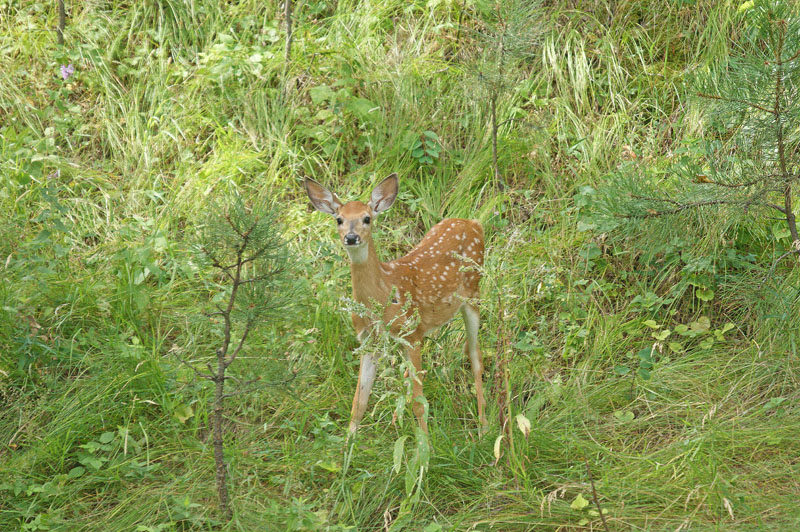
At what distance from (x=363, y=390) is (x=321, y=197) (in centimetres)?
95

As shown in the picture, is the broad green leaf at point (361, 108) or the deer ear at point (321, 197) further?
the broad green leaf at point (361, 108)

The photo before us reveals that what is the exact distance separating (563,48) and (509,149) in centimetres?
90

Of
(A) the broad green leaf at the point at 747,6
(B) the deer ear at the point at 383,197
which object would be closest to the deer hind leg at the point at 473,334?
(B) the deer ear at the point at 383,197

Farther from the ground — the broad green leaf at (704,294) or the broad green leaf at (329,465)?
the broad green leaf at (329,465)

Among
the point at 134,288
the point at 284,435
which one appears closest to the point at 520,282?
the point at 284,435

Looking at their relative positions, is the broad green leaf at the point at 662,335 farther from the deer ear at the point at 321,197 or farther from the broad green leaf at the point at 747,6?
the broad green leaf at the point at 747,6

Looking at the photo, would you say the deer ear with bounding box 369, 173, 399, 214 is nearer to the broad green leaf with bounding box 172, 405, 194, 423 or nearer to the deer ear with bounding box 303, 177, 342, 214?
the deer ear with bounding box 303, 177, 342, 214

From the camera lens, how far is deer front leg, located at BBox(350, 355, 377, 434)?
14.5ft

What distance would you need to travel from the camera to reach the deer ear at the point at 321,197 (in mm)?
4512

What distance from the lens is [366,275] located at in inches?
174

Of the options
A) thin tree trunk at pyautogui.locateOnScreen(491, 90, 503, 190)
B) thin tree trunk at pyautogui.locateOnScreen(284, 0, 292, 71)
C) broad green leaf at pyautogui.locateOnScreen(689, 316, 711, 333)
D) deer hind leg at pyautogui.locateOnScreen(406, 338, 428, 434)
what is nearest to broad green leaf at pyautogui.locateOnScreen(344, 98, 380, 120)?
thin tree trunk at pyautogui.locateOnScreen(284, 0, 292, 71)

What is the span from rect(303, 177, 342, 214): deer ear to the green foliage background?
1.81 feet

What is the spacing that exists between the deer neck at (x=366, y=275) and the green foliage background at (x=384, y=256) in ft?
1.05

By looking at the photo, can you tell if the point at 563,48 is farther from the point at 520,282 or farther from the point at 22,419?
the point at 22,419
